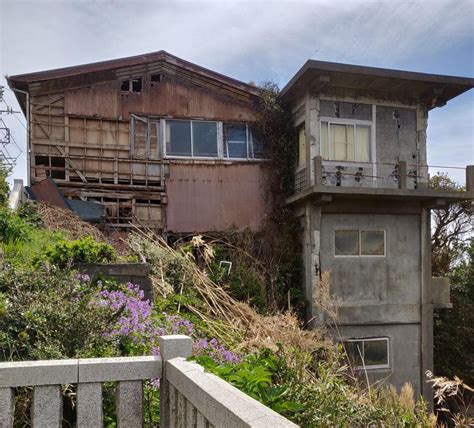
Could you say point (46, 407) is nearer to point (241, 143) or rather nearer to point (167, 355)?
point (167, 355)

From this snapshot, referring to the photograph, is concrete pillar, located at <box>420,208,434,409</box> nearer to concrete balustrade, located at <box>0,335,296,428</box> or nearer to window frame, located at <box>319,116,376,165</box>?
window frame, located at <box>319,116,376,165</box>

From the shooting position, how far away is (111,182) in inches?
474

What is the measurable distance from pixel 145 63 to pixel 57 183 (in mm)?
4154

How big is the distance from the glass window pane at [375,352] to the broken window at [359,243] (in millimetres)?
2216

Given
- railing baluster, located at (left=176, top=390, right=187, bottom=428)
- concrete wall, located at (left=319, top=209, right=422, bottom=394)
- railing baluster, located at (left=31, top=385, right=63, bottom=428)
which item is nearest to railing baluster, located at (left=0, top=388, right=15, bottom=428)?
railing baluster, located at (left=31, top=385, right=63, bottom=428)

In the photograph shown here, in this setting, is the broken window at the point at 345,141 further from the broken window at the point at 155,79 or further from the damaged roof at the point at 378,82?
the broken window at the point at 155,79

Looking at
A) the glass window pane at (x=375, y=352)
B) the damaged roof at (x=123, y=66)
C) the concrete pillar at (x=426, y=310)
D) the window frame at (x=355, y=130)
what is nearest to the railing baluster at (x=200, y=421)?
the glass window pane at (x=375, y=352)

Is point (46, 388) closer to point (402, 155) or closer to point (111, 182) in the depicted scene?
point (111, 182)

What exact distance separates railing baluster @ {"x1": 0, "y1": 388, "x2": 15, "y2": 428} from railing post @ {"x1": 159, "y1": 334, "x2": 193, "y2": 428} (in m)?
0.90

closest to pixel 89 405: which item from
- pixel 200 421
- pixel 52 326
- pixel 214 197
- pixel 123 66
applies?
pixel 200 421

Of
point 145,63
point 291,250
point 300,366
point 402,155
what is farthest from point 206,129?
point 300,366

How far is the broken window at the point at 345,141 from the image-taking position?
38.2 feet

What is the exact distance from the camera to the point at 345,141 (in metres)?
11.8

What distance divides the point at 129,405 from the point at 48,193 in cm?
969
